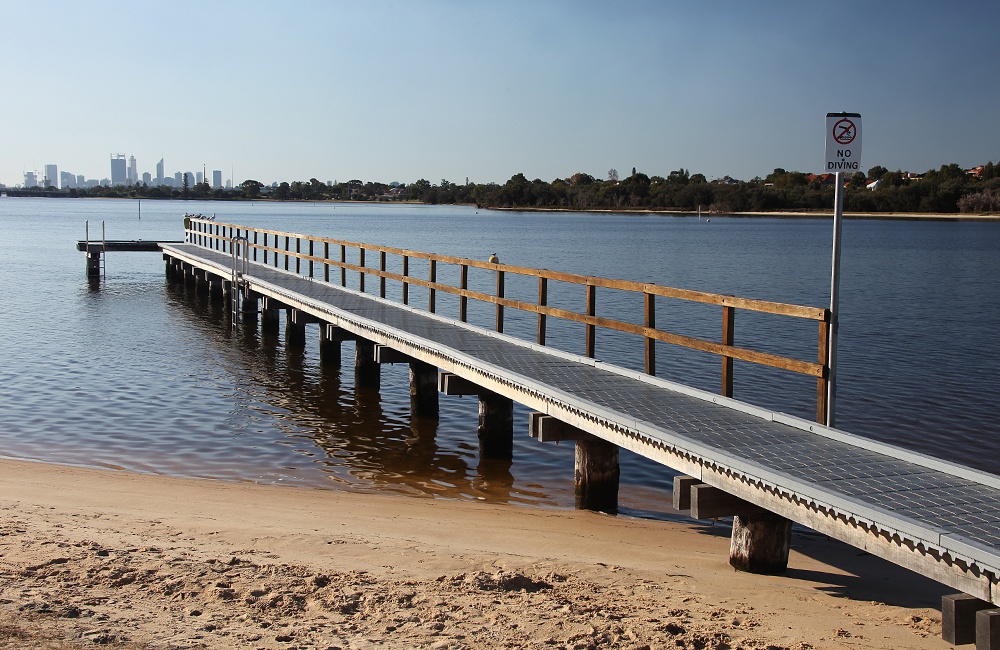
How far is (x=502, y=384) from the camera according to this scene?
10.0m

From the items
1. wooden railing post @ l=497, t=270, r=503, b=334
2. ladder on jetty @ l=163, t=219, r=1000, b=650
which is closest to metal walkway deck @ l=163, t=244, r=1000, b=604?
ladder on jetty @ l=163, t=219, r=1000, b=650

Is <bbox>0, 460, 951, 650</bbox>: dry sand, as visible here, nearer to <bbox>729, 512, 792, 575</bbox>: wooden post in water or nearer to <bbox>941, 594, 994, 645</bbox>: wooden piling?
<bbox>729, 512, 792, 575</bbox>: wooden post in water

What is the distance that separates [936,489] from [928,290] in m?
35.1

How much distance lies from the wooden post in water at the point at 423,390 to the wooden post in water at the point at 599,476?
15.0ft

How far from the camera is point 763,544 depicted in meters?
7.01

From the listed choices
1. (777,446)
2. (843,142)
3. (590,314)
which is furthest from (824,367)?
(590,314)

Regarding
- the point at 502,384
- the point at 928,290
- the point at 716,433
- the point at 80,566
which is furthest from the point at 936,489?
the point at 928,290

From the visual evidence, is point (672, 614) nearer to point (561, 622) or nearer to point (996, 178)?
point (561, 622)

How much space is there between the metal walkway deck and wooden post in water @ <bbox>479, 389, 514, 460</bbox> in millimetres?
619

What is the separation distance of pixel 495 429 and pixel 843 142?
5.28 meters

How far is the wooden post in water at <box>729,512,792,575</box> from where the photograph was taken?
697cm

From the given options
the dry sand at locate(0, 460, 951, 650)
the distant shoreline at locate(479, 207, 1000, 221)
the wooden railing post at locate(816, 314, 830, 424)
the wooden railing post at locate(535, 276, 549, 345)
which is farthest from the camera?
the distant shoreline at locate(479, 207, 1000, 221)

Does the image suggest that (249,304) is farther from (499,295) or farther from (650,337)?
(650,337)

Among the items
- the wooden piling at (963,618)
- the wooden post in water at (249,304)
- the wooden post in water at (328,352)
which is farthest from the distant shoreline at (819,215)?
the wooden piling at (963,618)
